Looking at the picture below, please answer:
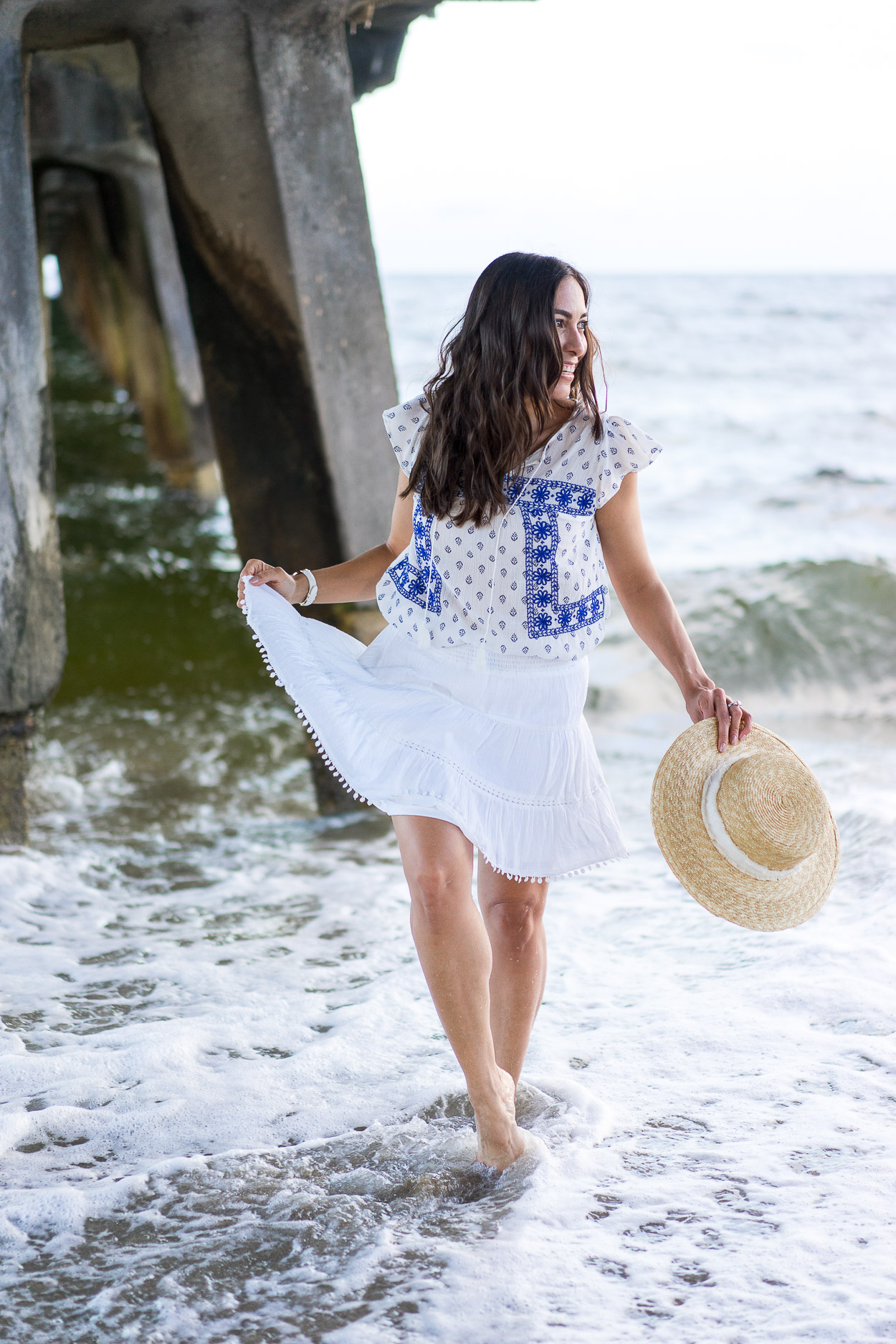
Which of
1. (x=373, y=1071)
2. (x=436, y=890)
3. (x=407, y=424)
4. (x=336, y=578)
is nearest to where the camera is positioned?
(x=436, y=890)

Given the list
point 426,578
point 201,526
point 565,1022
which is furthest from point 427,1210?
point 201,526

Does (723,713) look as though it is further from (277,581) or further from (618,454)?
(277,581)

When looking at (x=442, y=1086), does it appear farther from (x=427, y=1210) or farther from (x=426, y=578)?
(x=426, y=578)

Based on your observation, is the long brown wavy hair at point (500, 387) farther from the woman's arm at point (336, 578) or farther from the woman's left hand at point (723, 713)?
the woman's left hand at point (723, 713)

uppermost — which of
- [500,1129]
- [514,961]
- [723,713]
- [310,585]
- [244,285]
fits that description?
[244,285]

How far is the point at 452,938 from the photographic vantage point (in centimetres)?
241

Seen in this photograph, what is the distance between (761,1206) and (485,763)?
107 cm

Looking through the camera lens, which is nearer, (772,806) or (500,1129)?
(500,1129)

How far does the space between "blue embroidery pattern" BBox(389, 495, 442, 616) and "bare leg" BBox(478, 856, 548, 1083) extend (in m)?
0.62

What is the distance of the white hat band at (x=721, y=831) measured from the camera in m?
2.65

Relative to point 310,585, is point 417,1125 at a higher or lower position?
lower

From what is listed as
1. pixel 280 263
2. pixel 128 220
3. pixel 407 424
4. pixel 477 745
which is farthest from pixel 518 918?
pixel 128 220

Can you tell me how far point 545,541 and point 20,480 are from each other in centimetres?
248

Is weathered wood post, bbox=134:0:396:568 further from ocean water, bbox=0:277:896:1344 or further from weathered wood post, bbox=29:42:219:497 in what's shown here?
weathered wood post, bbox=29:42:219:497
